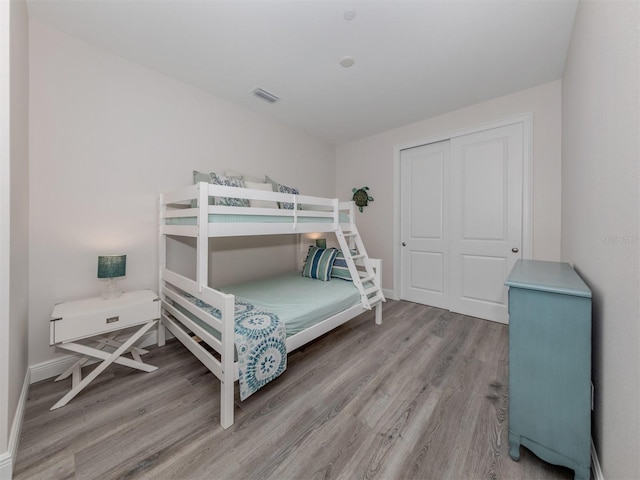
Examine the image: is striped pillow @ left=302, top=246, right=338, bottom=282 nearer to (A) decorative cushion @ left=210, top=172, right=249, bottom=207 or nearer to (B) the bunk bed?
(B) the bunk bed

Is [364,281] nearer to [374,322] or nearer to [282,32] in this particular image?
[374,322]

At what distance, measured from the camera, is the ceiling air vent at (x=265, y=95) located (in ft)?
8.82

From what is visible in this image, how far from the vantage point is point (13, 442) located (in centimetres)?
118

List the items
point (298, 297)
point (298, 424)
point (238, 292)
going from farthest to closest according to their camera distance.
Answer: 1. point (238, 292)
2. point (298, 297)
3. point (298, 424)

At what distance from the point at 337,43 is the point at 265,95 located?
108 cm

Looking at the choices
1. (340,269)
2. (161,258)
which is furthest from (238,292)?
(340,269)

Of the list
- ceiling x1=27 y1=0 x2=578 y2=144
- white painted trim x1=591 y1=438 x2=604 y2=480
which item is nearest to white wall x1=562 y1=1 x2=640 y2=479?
white painted trim x1=591 y1=438 x2=604 y2=480

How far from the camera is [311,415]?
150 centimetres

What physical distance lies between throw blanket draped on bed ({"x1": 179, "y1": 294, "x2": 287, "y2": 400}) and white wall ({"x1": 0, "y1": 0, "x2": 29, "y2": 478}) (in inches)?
37.3

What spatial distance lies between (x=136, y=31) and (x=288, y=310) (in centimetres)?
244

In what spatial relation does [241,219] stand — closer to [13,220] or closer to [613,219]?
[13,220]

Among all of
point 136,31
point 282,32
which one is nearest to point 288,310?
point 282,32

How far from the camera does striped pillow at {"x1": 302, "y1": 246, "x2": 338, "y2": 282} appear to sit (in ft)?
9.59

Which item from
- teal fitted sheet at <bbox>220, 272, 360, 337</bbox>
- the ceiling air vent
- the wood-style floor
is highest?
the ceiling air vent
